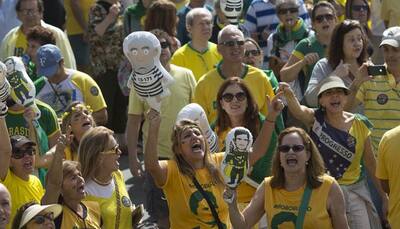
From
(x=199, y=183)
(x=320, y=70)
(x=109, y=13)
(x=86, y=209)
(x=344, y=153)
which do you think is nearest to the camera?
(x=86, y=209)

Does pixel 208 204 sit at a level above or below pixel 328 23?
below

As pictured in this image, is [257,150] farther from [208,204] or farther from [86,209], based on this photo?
[86,209]

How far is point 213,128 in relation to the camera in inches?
435

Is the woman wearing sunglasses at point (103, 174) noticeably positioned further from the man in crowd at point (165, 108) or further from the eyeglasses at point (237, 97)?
the man in crowd at point (165, 108)

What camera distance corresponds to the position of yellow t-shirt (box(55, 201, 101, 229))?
9094 mm

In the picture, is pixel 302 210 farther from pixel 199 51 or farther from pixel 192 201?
pixel 199 51

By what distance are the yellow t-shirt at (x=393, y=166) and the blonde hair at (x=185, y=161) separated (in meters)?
1.19

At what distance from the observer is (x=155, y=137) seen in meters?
9.84

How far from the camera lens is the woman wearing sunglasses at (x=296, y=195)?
957 cm

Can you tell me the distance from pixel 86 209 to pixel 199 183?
96 cm

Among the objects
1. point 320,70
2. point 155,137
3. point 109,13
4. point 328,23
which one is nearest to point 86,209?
point 155,137

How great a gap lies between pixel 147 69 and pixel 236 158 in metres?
1.21

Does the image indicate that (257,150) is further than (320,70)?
No

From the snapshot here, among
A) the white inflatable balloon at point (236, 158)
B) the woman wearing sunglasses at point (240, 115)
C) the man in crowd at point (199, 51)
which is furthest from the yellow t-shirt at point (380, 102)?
the white inflatable balloon at point (236, 158)
